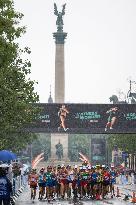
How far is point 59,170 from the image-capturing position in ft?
129

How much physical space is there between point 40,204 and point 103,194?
17.3ft

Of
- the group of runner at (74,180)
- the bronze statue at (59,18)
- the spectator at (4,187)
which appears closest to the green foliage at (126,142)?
the bronze statue at (59,18)

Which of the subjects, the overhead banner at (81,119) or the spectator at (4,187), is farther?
the overhead banner at (81,119)

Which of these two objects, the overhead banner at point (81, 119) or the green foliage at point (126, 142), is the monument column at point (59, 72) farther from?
the overhead banner at point (81, 119)

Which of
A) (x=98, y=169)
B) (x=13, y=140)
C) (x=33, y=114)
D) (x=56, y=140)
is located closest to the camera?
(x=98, y=169)

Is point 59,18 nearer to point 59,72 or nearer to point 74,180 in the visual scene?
point 59,72

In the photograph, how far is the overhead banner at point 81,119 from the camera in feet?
209

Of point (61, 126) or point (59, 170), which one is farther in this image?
point (61, 126)

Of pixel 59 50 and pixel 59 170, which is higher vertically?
pixel 59 50

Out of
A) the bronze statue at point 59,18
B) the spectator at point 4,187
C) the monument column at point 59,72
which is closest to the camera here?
the spectator at point 4,187

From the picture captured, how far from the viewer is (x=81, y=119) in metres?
63.7

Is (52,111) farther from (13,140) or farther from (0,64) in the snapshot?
(0,64)

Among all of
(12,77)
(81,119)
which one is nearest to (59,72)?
(81,119)

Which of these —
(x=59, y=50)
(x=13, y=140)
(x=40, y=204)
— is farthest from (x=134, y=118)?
(x=59, y=50)
